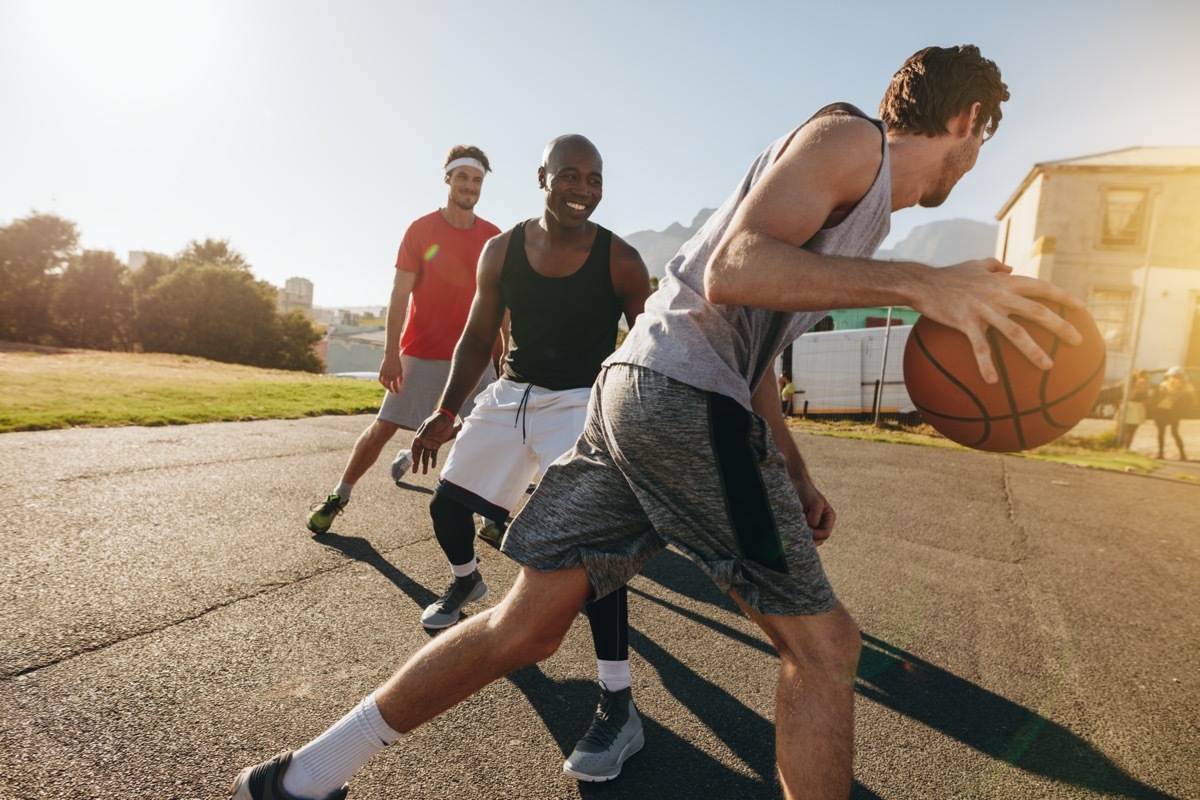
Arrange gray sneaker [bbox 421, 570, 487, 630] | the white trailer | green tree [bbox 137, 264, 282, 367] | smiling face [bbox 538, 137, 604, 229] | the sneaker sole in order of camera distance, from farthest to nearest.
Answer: green tree [bbox 137, 264, 282, 367] < the white trailer < gray sneaker [bbox 421, 570, 487, 630] < smiling face [bbox 538, 137, 604, 229] < the sneaker sole

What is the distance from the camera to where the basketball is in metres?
1.61

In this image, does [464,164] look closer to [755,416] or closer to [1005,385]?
[755,416]

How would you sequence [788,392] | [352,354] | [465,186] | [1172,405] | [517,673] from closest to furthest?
1. [517,673]
2. [465,186]
3. [1172,405]
4. [788,392]
5. [352,354]

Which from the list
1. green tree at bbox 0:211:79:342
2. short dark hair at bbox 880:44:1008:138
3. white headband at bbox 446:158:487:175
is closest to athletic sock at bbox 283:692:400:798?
short dark hair at bbox 880:44:1008:138

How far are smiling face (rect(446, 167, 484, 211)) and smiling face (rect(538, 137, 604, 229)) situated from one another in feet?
6.06

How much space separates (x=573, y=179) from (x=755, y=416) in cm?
161

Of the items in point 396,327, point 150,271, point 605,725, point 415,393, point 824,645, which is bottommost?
point 605,725

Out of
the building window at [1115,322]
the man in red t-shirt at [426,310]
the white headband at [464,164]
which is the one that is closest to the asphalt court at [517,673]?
the man in red t-shirt at [426,310]

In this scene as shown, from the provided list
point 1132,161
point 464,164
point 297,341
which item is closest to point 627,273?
point 464,164

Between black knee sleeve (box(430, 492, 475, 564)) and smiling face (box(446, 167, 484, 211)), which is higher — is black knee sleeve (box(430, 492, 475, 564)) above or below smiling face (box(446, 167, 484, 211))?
below

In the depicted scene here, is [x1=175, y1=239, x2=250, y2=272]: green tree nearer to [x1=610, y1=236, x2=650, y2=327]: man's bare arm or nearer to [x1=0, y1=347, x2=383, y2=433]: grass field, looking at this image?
[x1=0, y1=347, x2=383, y2=433]: grass field

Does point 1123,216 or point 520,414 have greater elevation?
point 1123,216

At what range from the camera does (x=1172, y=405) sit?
37.6 ft

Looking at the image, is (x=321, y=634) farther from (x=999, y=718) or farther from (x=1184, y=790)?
(x=1184, y=790)
